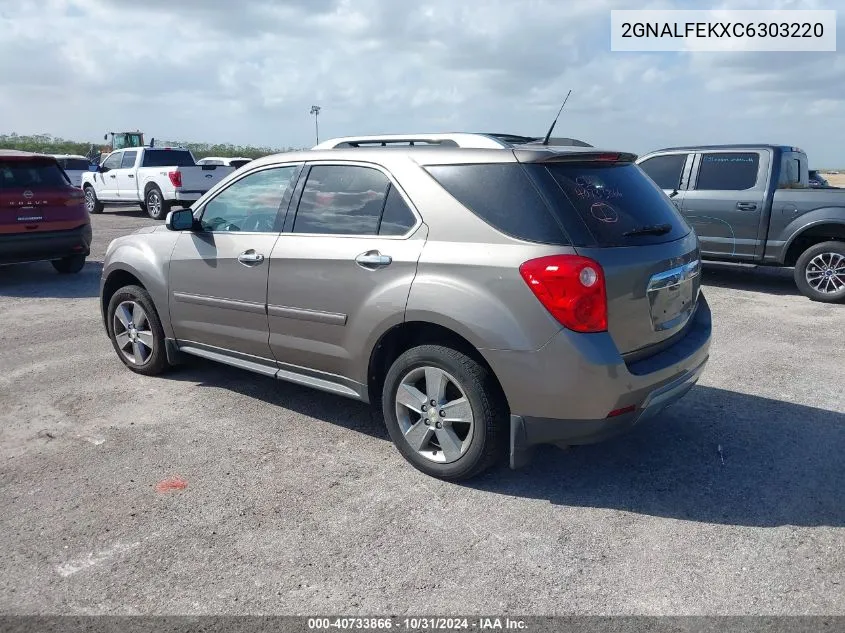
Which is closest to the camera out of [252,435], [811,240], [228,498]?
[228,498]

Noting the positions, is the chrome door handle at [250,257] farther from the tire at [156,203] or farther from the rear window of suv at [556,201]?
the tire at [156,203]

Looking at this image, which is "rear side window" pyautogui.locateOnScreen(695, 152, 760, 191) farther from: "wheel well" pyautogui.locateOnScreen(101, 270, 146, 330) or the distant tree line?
the distant tree line

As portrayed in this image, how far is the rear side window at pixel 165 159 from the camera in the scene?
18.8m

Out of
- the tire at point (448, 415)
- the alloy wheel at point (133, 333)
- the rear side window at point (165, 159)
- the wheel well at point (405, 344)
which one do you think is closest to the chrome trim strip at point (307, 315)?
the wheel well at point (405, 344)

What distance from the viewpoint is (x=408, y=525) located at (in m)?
3.42

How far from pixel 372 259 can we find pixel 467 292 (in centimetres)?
66

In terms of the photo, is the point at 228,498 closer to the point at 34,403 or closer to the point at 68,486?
the point at 68,486

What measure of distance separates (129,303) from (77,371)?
2.58ft

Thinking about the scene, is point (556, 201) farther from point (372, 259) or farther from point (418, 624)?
point (418, 624)

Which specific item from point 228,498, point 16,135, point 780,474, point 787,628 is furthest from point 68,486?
point 16,135

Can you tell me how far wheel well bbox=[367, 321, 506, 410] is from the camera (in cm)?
368

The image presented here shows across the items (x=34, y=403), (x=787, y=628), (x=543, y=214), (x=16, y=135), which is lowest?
(x=787, y=628)

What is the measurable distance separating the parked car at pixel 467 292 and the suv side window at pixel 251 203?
1cm

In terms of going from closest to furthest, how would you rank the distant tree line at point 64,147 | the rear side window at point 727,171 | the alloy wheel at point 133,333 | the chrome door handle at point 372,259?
the chrome door handle at point 372,259
the alloy wheel at point 133,333
the rear side window at point 727,171
the distant tree line at point 64,147
